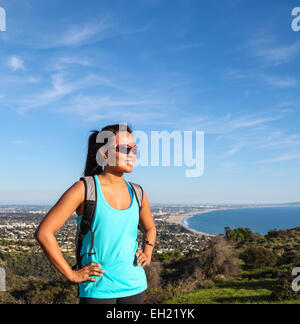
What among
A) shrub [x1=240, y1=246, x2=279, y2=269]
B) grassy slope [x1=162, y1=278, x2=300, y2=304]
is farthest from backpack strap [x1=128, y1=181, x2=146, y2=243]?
shrub [x1=240, y1=246, x2=279, y2=269]

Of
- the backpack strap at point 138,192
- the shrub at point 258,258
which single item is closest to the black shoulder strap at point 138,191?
the backpack strap at point 138,192

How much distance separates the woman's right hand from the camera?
1852mm

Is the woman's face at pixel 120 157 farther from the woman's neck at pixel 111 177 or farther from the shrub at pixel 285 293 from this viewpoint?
the shrub at pixel 285 293

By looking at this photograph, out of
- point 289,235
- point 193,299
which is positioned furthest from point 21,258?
point 289,235

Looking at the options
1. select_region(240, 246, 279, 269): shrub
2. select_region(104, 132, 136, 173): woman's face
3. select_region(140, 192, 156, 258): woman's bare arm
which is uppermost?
select_region(104, 132, 136, 173): woman's face

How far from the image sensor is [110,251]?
6.30 ft

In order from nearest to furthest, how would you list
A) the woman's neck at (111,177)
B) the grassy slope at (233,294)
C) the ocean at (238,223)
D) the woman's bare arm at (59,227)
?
the woman's bare arm at (59,227)
the woman's neck at (111,177)
the grassy slope at (233,294)
the ocean at (238,223)

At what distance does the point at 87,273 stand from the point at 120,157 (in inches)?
31.0

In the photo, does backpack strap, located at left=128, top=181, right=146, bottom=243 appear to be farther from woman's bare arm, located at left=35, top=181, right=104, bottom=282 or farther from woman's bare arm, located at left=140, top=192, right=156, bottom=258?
woman's bare arm, located at left=35, top=181, right=104, bottom=282

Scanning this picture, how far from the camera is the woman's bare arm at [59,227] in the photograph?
5.82 ft

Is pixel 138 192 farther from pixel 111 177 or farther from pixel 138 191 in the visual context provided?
pixel 111 177

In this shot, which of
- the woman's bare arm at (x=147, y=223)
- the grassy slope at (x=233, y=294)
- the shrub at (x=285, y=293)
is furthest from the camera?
the grassy slope at (x=233, y=294)
